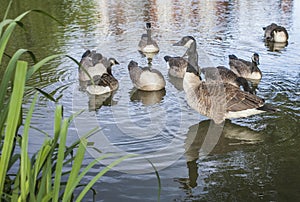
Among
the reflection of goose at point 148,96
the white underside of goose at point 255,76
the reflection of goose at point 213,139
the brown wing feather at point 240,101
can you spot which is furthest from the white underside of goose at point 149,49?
the brown wing feather at point 240,101

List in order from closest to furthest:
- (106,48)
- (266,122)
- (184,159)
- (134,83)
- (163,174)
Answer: (163,174) → (184,159) → (266,122) → (134,83) → (106,48)

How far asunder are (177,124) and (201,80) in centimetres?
145

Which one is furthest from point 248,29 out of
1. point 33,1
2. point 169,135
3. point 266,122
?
point 33,1

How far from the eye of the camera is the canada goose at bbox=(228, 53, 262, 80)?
9172mm

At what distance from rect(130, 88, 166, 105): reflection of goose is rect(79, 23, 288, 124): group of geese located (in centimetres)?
9

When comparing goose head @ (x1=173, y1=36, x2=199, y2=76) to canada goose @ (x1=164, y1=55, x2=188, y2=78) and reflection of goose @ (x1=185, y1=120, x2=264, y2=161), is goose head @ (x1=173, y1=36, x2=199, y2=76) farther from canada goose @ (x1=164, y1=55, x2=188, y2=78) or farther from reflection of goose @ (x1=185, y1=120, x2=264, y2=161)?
reflection of goose @ (x1=185, y1=120, x2=264, y2=161)

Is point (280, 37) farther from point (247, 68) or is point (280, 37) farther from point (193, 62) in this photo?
point (193, 62)

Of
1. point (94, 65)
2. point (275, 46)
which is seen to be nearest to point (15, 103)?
point (94, 65)

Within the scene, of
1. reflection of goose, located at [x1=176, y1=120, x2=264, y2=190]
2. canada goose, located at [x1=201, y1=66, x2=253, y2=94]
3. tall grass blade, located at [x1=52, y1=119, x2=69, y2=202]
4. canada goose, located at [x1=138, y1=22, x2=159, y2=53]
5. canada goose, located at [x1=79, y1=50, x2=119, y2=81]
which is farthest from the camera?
canada goose, located at [x1=138, y1=22, x2=159, y2=53]

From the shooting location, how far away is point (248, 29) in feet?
48.9

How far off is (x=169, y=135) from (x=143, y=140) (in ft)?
1.52

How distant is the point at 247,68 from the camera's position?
937 cm

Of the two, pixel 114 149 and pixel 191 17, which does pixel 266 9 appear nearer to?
pixel 191 17

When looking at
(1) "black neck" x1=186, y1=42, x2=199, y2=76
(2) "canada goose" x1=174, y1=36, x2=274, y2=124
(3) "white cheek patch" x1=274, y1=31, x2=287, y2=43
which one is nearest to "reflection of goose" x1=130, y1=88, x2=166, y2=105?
(1) "black neck" x1=186, y1=42, x2=199, y2=76
